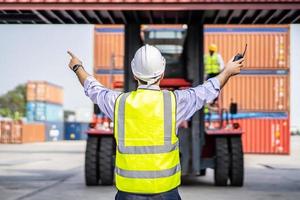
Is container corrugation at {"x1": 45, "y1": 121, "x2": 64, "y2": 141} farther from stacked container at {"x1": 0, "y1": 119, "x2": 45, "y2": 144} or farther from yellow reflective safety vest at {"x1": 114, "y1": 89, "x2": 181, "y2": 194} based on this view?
yellow reflective safety vest at {"x1": 114, "y1": 89, "x2": 181, "y2": 194}

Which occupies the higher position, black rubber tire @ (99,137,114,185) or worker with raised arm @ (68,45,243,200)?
worker with raised arm @ (68,45,243,200)

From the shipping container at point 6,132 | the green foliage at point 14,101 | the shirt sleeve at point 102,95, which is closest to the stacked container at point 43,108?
the shipping container at point 6,132

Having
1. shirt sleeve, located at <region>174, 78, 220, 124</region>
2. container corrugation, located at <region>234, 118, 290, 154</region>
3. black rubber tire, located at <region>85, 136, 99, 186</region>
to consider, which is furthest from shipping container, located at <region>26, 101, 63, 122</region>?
shirt sleeve, located at <region>174, 78, 220, 124</region>

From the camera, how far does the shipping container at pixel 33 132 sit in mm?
53706

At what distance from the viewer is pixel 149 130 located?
3188 millimetres

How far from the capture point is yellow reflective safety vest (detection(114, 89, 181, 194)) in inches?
125

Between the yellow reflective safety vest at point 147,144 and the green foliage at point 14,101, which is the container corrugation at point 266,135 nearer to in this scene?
the yellow reflective safety vest at point 147,144

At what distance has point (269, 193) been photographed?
11.5 meters

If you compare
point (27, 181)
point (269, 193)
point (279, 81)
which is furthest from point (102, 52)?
point (269, 193)

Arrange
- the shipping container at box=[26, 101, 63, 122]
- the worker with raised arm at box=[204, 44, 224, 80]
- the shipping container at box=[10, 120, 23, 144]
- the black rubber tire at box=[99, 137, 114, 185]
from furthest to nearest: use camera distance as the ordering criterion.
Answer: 1. the shipping container at box=[26, 101, 63, 122]
2. the shipping container at box=[10, 120, 23, 144]
3. the worker with raised arm at box=[204, 44, 224, 80]
4. the black rubber tire at box=[99, 137, 114, 185]

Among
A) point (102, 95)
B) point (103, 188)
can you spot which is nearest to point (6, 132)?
point (103, 188)

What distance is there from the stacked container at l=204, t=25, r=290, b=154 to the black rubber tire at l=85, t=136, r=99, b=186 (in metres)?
18.3

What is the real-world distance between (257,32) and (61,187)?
2043 cm

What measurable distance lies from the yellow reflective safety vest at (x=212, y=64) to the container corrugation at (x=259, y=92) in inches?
672
